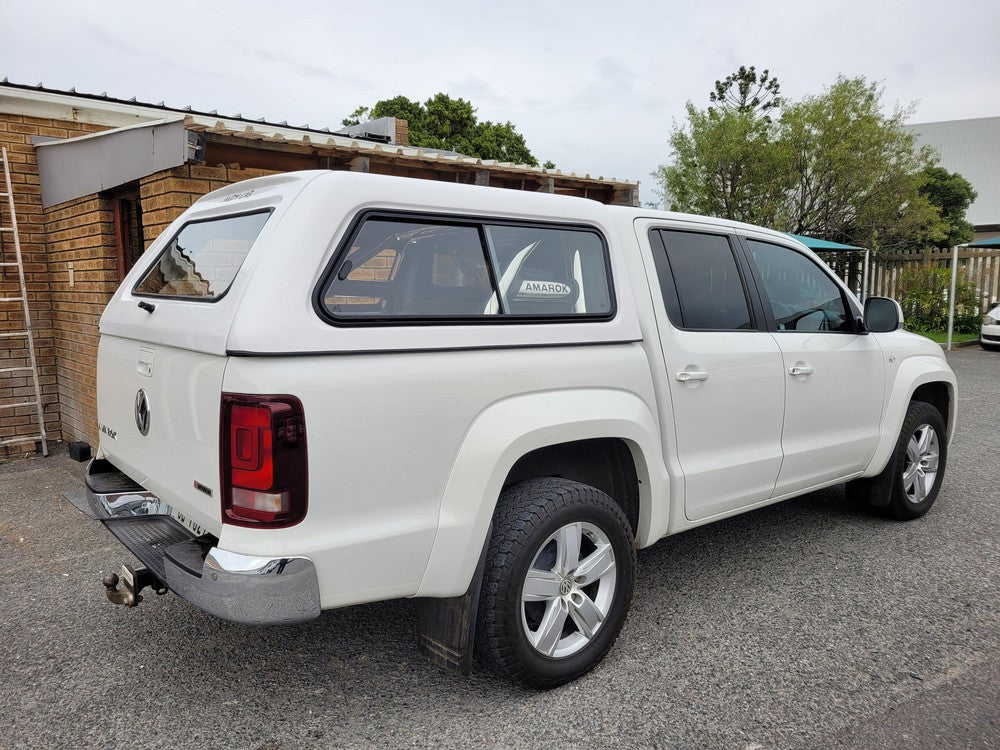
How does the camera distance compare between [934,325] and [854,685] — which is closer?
[854,685]

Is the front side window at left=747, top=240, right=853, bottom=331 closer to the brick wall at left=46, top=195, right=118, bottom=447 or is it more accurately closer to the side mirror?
the side mirror

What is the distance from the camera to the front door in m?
3.88

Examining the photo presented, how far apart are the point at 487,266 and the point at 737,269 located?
5.26 ft

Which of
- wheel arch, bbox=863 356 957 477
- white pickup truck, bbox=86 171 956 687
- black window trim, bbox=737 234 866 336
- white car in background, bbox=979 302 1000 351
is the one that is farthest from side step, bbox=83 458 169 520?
white car in background, bbox=979 302 1000 351

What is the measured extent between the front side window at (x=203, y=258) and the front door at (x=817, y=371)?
Answer: 2539 mm

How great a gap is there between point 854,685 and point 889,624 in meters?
0.64

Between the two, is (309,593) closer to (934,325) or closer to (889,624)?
(889,624)

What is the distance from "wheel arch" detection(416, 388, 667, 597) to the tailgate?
2.45 feet

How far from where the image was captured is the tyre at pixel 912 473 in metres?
4.66

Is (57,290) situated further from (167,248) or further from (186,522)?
(186,522)

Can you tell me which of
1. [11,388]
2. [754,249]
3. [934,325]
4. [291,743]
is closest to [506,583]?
[291,743]

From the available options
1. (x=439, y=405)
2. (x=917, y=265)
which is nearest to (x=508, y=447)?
(x=439, y=405)

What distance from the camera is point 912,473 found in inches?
189

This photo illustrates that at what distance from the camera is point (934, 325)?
16.3 meters
